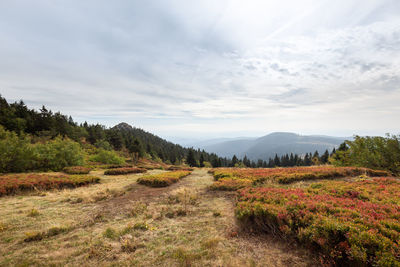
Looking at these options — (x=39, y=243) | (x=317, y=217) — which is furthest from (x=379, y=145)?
(x=39, y=243)

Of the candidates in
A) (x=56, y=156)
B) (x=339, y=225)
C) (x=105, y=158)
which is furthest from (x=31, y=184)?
(x=105, y=158)

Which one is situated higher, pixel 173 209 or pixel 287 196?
pixel 287 196

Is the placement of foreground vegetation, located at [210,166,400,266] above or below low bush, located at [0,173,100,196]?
above

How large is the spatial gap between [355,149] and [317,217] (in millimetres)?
29035

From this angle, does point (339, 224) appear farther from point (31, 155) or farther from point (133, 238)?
point (31, 155)

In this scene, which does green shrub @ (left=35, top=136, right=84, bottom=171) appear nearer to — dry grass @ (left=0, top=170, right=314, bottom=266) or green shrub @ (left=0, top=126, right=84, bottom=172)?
green shrub @ (left=0, top=126, right=84, bottom=172)

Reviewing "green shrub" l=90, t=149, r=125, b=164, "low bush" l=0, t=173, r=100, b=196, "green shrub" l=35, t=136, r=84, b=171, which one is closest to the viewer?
"low bush" l=0, t=173, r=100, b=196

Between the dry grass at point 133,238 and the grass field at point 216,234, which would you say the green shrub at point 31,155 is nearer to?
the dry grass at point 133,238

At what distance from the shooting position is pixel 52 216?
7.55 m

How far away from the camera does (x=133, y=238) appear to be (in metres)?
5.40

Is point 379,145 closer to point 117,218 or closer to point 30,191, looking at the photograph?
point 117,218

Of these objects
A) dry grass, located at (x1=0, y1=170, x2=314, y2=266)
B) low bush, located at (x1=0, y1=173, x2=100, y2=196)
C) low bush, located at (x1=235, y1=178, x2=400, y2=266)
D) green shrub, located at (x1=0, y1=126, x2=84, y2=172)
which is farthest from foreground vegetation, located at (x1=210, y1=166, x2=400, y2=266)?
green shrub, located at (x1=0, y1=126, x2=84, y2=172)

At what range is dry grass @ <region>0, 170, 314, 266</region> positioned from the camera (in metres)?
4.24

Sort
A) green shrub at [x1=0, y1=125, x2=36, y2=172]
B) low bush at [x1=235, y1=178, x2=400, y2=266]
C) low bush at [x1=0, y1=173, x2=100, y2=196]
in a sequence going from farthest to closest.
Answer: green shrub at [x1=0, y1=125, x2=36, y2=172] → low bush at [x1=0, y1=173, x2=100, y2=196] → low bush at [x1=235, y1=178, x2=400, y2=266]
